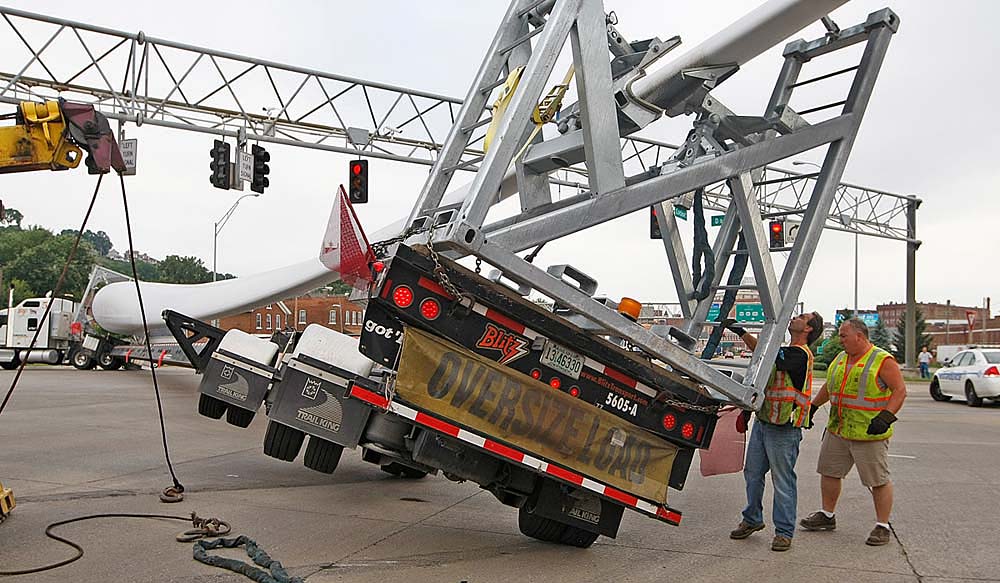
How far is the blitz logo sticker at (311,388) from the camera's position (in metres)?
6.54

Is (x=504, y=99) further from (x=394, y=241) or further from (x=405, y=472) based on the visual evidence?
(x=405, y=472)

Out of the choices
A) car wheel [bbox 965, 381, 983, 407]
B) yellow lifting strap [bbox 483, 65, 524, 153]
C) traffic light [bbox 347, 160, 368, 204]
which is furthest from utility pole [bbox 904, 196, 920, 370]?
yellow lifting strap [bbox 483, 65, 524, 153]

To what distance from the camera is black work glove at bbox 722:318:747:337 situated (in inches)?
251

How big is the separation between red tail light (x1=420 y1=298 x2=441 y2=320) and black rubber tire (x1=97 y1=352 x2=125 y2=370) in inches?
1054

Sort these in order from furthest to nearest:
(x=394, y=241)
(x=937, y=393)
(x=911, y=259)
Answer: (x=911, y=259)
(x=937, y=393)
(x=394, y=241)

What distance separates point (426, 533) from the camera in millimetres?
6602

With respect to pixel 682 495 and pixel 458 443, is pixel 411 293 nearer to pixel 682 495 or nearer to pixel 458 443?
pixel 458 443

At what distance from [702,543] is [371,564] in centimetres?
253

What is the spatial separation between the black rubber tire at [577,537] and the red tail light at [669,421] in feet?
3.18

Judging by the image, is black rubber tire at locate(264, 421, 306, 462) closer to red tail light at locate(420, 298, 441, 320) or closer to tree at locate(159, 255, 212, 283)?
red tail light at locate(420, 298, 441, 320)

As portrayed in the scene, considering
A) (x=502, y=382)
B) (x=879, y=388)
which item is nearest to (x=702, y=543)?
(x=879, y=388)

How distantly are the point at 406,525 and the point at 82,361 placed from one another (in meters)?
26.2

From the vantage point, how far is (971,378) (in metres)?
21.9

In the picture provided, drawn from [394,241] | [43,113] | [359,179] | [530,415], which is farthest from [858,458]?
[359,179]
